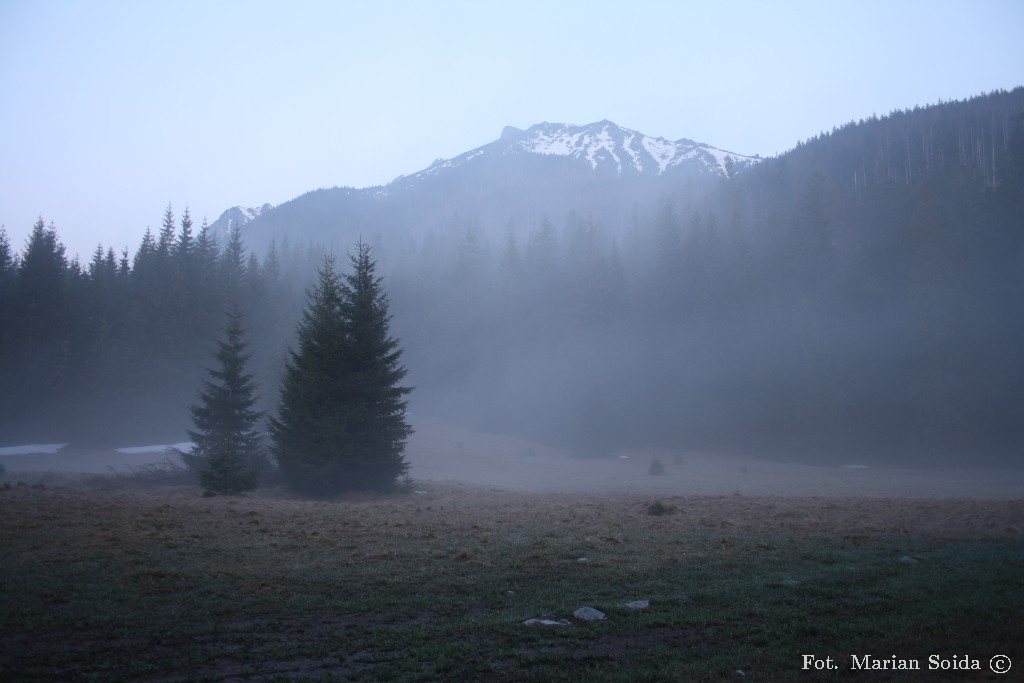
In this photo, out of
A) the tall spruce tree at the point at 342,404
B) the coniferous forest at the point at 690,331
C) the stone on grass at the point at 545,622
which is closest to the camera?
the stone on grass at the point at 545,622

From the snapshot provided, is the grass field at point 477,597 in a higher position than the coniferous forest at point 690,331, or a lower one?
lower

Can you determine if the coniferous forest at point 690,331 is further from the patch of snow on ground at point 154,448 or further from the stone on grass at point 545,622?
the stone on grass at point 545,622

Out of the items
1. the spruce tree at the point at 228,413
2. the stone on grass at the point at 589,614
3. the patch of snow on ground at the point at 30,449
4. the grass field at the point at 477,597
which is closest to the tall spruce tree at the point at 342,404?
the spruce tree at the point at 228,413

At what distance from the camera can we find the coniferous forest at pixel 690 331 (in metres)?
55.2

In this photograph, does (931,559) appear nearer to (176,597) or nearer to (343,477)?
(176,597)

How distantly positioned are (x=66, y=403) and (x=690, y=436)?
198 ft

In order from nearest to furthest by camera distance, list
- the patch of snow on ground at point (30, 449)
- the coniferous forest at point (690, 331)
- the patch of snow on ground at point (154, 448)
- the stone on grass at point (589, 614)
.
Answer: the stone on grass at point (589, 614)
the patch of snow on ground at point (30, 449)
the patch of snow on ground at point (154, 448)
the coniferous forest at point (690, 331)

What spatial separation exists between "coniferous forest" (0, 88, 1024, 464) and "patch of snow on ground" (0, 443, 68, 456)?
2494mm

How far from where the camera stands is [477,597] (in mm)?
9250

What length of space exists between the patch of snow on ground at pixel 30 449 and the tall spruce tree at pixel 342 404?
3855cm

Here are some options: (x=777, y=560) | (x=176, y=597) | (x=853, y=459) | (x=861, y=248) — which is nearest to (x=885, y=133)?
(x=861, y=248)

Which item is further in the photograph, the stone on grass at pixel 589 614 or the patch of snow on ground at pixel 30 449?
the patch of snow on ground at pixel 30 449

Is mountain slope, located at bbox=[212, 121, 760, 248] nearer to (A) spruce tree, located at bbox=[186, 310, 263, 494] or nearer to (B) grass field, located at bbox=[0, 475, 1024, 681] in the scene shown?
(A) spruce tree, located at bbox=[186, 310, 263, 494]

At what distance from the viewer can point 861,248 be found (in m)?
63.3
